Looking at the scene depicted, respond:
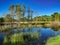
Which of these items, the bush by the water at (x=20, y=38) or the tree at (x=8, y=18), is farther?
the tree at (x=8, y=18)

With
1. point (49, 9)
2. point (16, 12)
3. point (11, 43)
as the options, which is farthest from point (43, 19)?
point (11, 43)

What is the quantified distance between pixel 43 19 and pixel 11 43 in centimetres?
321

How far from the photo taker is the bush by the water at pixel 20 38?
24.3 feet

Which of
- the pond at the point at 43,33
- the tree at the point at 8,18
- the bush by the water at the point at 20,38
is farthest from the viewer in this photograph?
the tree at the point at 8,18

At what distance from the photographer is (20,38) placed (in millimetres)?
7930

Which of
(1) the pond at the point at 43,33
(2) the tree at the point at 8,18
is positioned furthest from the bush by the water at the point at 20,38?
(2) the tree at the point at 8,18

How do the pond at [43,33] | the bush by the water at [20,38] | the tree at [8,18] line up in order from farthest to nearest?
the tree at [8,18] → the pond at [43,33] → the bush by the water at [20,38]

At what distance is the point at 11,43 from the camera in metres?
7.25

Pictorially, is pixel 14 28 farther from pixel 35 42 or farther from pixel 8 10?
pixel 35 42

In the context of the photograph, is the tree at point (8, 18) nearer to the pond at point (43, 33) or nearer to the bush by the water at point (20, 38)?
the pond at point (43, 33)

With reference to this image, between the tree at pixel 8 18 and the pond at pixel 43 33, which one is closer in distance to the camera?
the pond at pixel 43 33

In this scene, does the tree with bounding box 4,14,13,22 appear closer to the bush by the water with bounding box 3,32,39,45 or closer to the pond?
the pond

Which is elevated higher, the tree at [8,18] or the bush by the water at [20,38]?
the tree at [8,18]

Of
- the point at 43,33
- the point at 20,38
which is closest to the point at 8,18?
the point at 20,38
